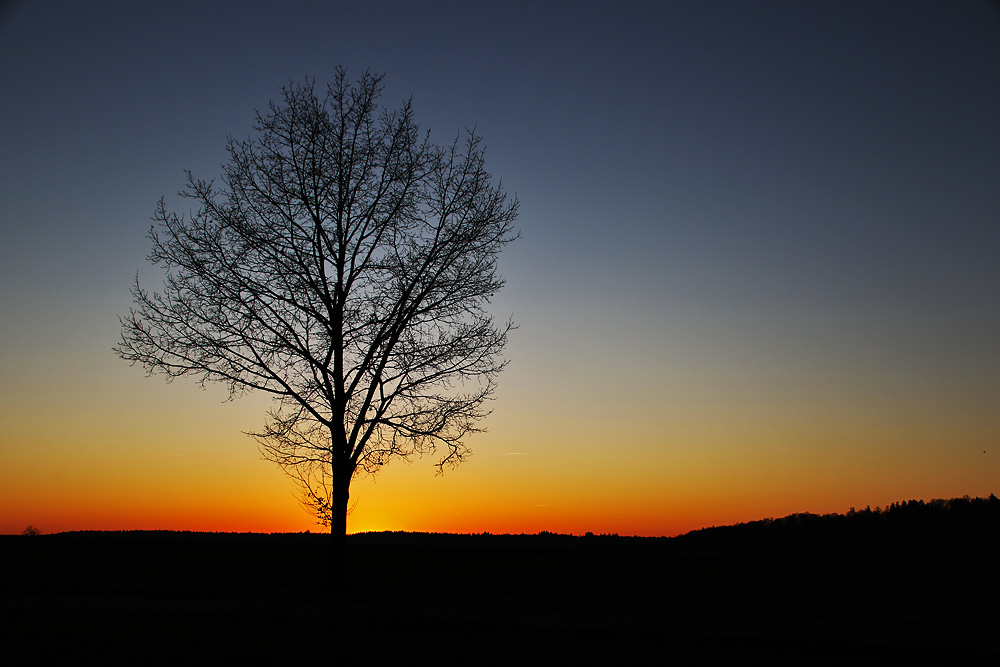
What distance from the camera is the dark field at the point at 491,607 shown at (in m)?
11.9

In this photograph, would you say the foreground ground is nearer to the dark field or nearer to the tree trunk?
the dark field

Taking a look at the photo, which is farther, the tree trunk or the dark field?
the tree trunk

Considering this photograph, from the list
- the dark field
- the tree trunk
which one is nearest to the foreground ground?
the dark field

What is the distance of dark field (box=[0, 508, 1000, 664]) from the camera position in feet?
38.9

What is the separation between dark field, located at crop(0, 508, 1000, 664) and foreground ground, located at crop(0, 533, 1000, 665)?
73 mm

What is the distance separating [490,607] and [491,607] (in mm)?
26

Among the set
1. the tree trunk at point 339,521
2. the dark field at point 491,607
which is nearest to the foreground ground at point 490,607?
the dark field at point 491,607

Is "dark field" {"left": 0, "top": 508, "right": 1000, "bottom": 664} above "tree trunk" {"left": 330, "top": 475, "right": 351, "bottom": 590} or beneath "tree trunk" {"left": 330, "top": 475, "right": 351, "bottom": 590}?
beneath

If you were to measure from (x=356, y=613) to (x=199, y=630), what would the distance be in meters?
3.29

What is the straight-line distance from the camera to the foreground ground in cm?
1189

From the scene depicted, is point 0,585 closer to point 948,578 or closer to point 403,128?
point 403,128

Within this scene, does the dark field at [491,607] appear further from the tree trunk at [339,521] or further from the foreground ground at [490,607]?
the tree trunk at [339,521]

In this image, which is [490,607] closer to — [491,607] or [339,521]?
[491,607]

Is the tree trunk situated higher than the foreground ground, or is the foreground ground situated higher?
the tree trunk
